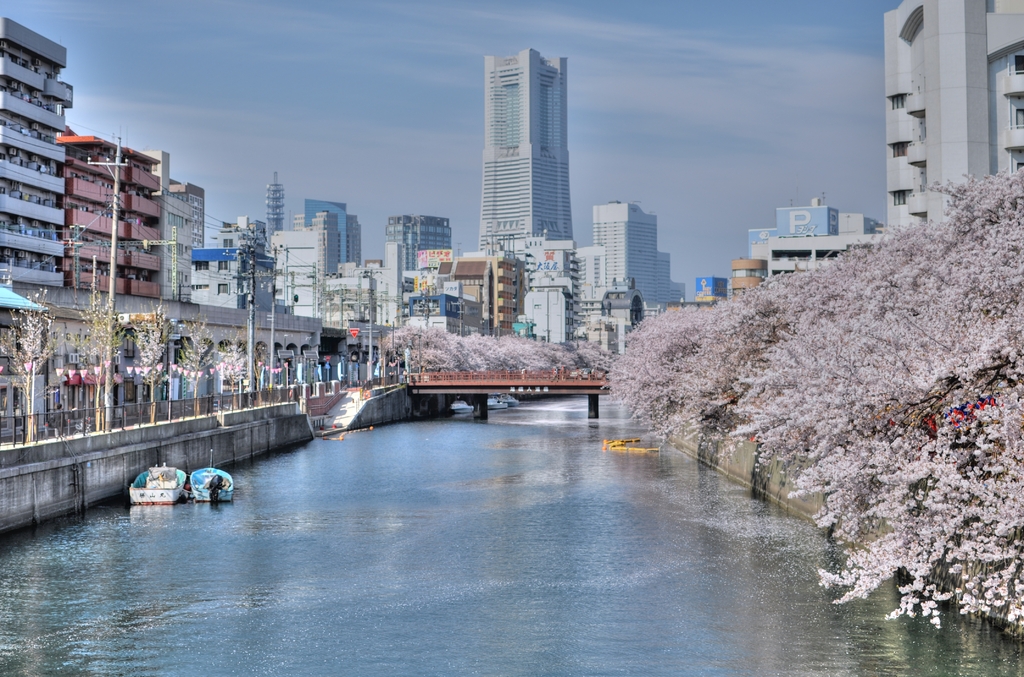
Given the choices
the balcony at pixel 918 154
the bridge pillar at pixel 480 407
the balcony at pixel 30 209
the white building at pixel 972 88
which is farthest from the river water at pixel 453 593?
the bridge pillar at pixel 480 407

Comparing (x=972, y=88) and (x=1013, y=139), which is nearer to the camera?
(x=1013, y=139)

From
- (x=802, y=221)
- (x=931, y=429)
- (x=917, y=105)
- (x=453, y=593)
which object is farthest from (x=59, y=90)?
(x=802, y=221)

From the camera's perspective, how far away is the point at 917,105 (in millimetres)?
73312

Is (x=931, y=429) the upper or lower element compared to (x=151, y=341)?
lower

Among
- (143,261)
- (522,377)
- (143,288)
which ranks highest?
(143,261)

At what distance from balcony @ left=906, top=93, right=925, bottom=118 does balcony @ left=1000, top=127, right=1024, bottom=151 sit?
785 cm

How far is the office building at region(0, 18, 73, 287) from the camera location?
9050cm

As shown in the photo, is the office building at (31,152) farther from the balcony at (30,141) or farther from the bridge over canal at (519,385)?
the bridge over canal at (519,385)

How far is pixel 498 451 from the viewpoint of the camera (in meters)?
79.7

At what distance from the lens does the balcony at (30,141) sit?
89.9m

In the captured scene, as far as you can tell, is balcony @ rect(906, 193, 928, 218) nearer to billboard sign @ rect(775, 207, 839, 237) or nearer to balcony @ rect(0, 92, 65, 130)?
balcony @ rect(0, 92, 65, 130)

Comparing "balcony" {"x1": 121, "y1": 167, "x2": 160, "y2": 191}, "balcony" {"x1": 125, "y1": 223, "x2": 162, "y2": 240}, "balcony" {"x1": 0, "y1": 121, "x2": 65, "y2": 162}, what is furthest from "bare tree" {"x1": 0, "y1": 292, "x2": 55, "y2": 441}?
"balcony" {"x1": 121, "y1": 167, "x2": 160, "y2": 191}

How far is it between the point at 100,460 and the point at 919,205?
5399cm

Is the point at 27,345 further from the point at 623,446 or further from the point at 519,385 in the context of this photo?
the point at 519,385
